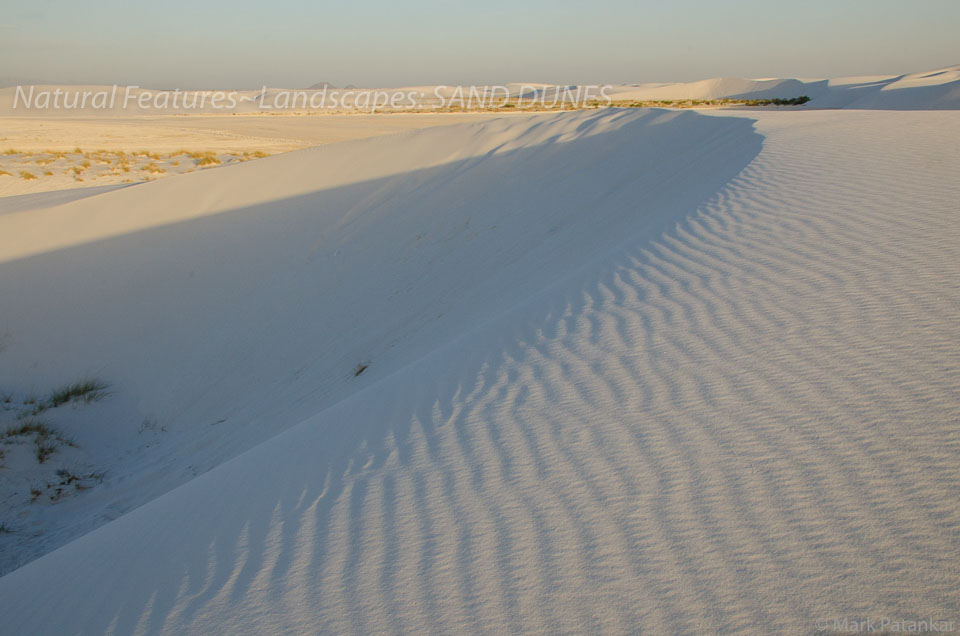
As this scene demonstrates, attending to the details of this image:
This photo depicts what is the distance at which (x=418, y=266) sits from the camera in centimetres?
749

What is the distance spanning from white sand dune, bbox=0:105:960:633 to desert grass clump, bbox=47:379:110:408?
0.20 m

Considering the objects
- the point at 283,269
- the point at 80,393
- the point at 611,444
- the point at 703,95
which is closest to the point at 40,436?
the point at 80,393

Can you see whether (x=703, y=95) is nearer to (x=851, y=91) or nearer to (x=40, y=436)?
(x=851, y=91)

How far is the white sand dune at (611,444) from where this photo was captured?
170 centimetres

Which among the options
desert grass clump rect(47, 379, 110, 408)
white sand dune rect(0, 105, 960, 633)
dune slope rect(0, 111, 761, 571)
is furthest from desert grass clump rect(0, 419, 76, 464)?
white sand dune rect(0, 105, 960, 633)

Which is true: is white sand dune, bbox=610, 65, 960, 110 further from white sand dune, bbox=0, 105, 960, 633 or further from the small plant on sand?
the small plant on sand

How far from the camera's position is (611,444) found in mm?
2283

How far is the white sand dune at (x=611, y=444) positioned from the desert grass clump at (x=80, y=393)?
196mm

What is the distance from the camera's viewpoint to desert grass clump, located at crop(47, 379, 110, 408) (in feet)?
19.1

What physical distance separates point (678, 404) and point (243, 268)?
23.9 feet

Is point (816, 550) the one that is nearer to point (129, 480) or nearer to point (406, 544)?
point (406, 544)

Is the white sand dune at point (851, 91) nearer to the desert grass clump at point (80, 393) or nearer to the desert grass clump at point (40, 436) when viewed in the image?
the desert grass clump at point (80, 393)

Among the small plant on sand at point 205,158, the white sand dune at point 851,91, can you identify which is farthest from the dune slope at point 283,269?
the white sand dune at point 851,91

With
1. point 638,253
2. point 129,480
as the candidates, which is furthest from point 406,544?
point 129,480
